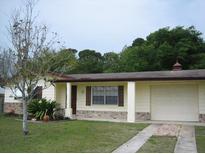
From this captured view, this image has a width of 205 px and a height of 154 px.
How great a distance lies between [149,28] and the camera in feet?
145

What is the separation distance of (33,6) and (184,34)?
28.8 meters

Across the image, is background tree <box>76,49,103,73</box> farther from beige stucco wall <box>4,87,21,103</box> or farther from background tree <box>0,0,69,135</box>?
background tree <box>0,0,69,135</box>

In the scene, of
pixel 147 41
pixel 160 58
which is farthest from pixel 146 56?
pixel 147 41

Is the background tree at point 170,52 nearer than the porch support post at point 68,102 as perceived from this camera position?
No

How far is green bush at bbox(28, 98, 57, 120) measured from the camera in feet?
63.1

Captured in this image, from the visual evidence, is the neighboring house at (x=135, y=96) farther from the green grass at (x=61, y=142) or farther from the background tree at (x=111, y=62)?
the background tree at (x=111, y=62)

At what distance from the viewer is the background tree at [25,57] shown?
1229 centimetres

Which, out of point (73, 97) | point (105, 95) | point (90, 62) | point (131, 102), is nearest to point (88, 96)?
point (105, 95)

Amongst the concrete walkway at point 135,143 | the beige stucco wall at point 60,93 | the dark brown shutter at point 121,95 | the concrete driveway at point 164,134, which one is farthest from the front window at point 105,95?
the concrete walkway at point 135,143

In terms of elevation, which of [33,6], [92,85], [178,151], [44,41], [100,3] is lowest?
[178,151]

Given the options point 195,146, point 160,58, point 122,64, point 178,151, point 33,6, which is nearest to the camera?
point 178,151

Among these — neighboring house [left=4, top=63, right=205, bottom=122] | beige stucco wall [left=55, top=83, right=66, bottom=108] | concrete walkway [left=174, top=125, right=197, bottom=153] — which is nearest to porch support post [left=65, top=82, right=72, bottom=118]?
neighboring house [left=4, top=63, right=205, bottom=122]

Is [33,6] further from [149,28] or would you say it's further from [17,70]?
[149,28]

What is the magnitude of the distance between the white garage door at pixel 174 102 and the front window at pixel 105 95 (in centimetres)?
241
